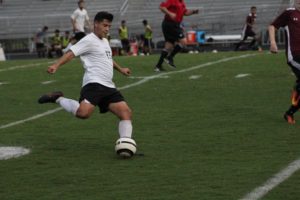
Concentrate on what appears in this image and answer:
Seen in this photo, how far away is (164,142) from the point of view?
31.4 ft

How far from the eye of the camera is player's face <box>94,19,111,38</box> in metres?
9.12

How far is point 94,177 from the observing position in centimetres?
761

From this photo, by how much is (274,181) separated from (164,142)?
8.30 feet

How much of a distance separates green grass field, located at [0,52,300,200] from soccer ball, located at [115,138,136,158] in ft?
0.25

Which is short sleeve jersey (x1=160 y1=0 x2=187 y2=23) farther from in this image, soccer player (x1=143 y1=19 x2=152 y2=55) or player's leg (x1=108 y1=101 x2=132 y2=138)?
soccer player (x1=143 y1=19 x2=152 y2=55)

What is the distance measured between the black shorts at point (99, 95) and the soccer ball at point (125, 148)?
2.07ft

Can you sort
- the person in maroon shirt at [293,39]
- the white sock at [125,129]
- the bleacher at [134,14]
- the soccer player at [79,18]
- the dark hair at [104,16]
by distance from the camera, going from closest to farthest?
the white sock at [125,129] < the dark hair at [104,16] < the person in maroon shirt at [293,39] < the soccer player at [79,18] < the bleacher at [134,14]

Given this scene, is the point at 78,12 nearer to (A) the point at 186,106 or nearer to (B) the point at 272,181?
(A) the point at 186,106

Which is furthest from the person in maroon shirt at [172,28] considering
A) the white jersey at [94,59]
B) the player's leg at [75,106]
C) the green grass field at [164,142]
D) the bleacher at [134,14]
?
the bleacher at [134,14]

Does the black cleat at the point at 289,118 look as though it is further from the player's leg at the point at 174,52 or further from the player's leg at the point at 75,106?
the player's leg at the point at 174,52

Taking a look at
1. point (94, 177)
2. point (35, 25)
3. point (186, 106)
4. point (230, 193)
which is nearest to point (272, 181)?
point (230, 193)

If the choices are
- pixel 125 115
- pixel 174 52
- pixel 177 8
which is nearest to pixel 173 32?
pixel 174 52

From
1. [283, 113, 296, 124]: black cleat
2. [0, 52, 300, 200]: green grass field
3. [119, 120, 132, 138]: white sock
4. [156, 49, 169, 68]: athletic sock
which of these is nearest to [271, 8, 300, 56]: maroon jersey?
[283, 113, 296, 124]: black cleat

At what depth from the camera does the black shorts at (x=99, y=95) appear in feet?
29.8
